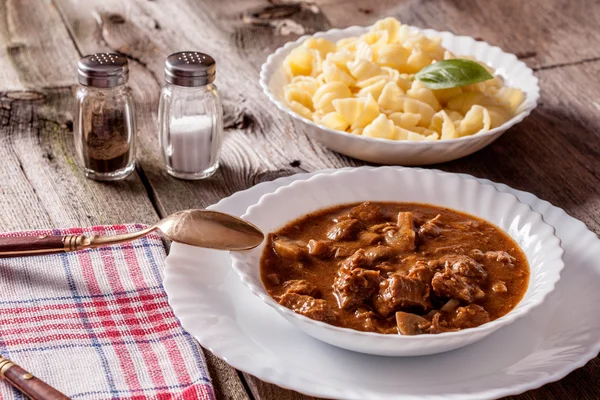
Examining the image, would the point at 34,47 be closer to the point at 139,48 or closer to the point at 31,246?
the point at 139,48

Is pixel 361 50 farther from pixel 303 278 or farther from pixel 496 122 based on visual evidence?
pixel 303 278

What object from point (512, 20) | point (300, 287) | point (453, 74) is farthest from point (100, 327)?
point (512, 20)

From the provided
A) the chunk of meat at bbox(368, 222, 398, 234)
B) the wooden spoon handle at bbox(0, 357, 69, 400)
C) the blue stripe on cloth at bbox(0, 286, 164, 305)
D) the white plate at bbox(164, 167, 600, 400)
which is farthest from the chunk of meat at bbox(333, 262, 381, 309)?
the wooden spoon handle at bbox(0, 357, 69, 400)

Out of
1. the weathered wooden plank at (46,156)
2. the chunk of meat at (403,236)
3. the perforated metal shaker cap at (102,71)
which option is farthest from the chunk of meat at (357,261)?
the perforated metal shaker cap at (102,71)

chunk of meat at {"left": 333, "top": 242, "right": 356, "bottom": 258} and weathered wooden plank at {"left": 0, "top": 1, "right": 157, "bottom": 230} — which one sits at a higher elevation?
chunk of meat at {"left": 333, "top": 242, "right": 356, "bottom": 258}

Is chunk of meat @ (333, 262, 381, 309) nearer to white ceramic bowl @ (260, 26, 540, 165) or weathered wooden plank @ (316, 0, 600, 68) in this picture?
white ceramic bowl @ (260, 26, 540, 165)

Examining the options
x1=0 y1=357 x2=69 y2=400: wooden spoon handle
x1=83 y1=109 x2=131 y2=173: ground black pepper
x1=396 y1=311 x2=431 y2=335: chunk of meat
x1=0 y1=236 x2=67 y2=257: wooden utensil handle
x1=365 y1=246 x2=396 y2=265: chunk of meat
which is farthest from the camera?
x1=83 y1=109 x2=131 y2=173: ground black pepper

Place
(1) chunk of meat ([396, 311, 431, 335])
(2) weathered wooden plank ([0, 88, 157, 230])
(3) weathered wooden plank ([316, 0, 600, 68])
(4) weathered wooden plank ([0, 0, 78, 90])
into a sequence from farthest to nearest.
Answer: (3) weathered wooden plank ([316, 0, 600, 68]), (4) weathered wooden plank ([0, 0, 78, 90]), (2) weathered wooden plank ([0, 88, 157, 230]), (1) chunk of meat ([396, 311, 431, 335])

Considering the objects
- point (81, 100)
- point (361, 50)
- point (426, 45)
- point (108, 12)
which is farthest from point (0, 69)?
point (426, 45)
